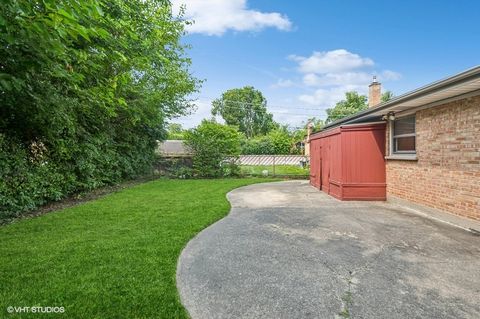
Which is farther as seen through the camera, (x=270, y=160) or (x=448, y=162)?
(x=270, y=160)

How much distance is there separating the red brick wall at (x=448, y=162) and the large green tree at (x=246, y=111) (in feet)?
166

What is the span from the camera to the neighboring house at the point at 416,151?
4.97m

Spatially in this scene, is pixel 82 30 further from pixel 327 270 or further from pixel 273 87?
pixel 273 87

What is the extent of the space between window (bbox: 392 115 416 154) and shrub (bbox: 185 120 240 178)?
9499 mm

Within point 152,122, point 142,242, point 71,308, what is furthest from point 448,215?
point 152,122

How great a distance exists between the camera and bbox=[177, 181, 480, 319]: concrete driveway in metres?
2.49

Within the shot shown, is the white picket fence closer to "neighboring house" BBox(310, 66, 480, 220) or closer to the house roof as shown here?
"neighboring house" BBox(310, 66, 480, 220)

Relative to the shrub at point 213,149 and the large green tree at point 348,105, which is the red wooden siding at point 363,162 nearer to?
the shrub at point 213,149

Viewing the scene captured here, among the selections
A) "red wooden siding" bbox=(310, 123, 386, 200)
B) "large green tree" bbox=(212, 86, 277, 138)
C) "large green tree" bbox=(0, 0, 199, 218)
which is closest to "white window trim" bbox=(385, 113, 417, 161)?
"red wooden siding" bbox=(310, 123, 386, 200)

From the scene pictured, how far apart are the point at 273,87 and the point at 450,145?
100 feet

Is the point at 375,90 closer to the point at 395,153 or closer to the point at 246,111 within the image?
the point at 395,153

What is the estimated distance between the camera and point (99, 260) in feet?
11.6

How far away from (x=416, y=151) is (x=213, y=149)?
10578mm

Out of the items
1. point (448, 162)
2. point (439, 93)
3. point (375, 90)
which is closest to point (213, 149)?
point (375, 90)
